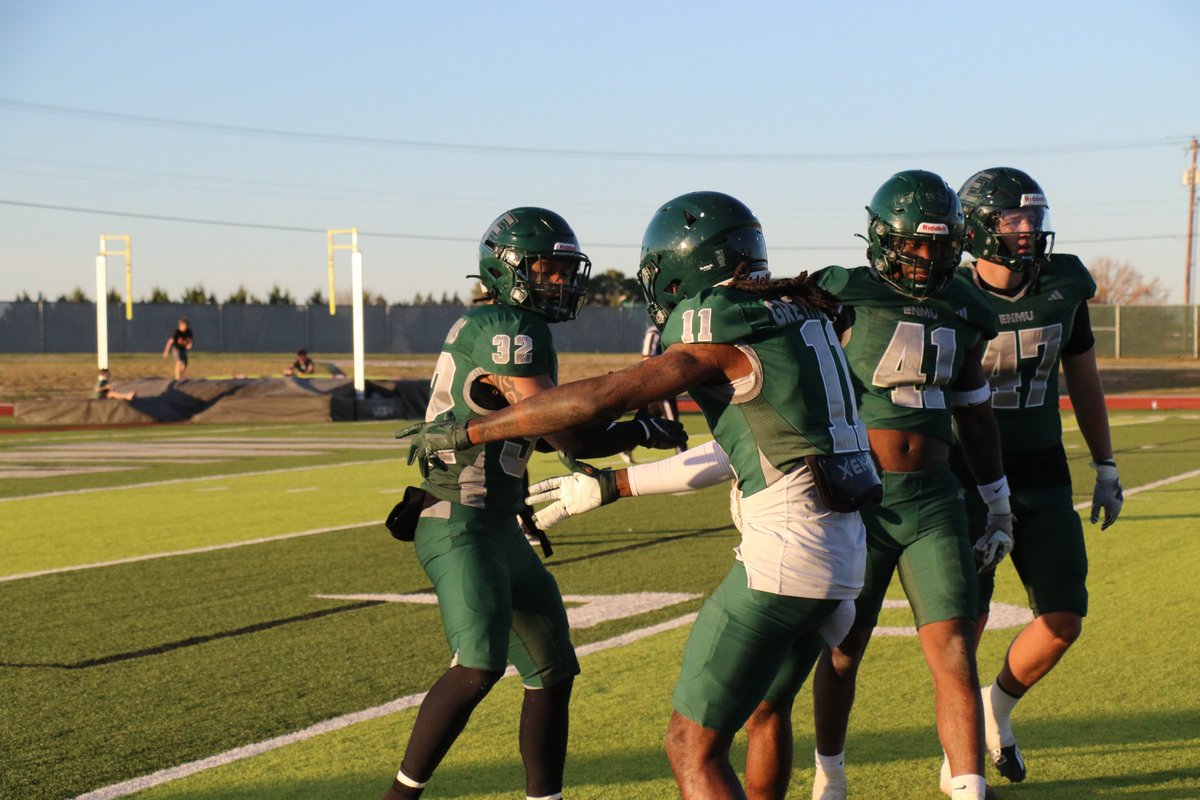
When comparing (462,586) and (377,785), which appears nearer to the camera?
(462,586)

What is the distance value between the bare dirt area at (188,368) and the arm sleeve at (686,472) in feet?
104

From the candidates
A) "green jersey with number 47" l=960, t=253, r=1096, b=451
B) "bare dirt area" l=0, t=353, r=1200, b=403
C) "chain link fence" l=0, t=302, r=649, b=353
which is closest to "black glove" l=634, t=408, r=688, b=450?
"green jersey with number 47" l=960, t=253, r=1096, b=451

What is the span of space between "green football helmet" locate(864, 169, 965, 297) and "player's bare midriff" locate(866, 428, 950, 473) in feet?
1.46

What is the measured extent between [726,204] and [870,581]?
1.34 metres

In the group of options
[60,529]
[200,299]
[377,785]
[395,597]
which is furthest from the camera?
[200,299]

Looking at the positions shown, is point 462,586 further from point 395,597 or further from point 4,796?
point 395,597

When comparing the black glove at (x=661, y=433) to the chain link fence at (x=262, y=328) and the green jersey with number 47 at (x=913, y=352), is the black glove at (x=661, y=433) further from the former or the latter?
the chain link fence at (x=262, y=328)

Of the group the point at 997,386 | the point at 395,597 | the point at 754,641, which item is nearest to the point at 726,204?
the point at 754,641

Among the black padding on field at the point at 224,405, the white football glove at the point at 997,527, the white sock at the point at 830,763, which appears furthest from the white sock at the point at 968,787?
the black padding on field at the point at 224,405

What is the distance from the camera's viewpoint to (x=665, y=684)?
6.25 m

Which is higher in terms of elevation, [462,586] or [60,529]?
[462,586]

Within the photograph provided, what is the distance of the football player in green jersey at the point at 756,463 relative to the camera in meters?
3.46

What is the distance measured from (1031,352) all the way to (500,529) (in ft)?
6.39

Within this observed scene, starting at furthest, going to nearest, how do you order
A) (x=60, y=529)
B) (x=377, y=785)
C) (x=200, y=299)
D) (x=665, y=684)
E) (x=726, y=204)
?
1. (x=200, y=299)
2. (x=60, y=529)
3. (x=665, y=684)
4. (x=377, y=785)
5. (x=726, y=204)
